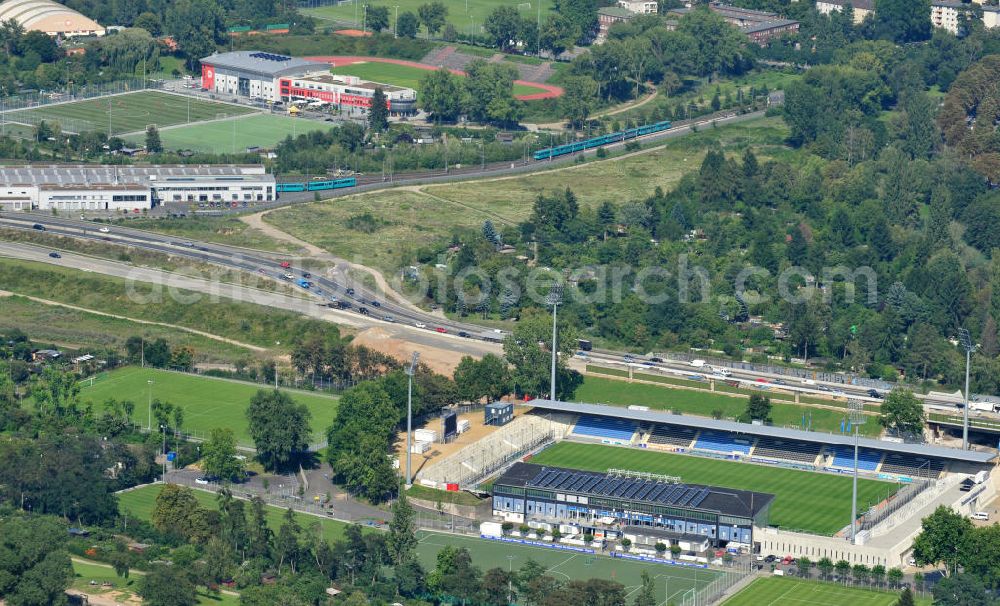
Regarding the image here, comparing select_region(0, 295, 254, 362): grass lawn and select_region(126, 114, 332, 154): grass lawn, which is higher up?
select_region(126, 114, 332, 154): grass lawn

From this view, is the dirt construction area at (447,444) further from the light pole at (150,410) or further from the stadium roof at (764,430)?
the light pole at (150,410)

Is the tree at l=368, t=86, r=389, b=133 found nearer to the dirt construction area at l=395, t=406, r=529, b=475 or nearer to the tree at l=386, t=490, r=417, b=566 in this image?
the dirt construction area at l=395, t=406, r=529, b=475

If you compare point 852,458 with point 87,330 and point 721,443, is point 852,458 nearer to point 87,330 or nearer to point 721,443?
point 721,443

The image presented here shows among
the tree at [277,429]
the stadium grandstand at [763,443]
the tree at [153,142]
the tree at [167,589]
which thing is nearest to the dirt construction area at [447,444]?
the stadium grandstand at [763,443]

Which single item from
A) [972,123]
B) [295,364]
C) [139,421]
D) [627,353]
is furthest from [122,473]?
[972,123]

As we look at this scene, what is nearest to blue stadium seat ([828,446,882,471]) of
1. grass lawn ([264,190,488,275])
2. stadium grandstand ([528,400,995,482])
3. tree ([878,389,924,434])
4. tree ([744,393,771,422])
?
stadium grandstand ([528,400,995,482])

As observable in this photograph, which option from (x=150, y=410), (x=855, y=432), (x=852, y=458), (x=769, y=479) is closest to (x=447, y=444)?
(x=150, y=410)

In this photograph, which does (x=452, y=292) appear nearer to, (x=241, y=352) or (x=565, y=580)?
(x=241, y=352)
